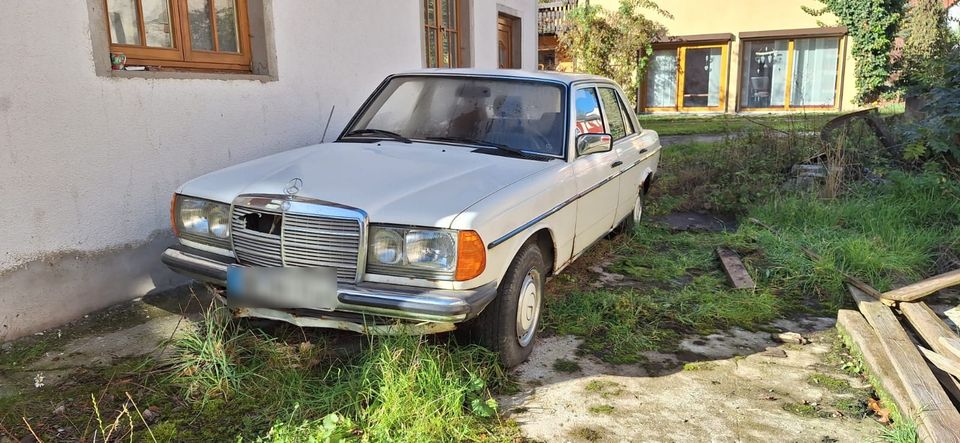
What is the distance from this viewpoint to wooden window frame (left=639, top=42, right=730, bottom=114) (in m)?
21.2

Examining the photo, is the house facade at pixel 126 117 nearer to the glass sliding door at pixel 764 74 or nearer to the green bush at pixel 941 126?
the green bush at pixel 941 126

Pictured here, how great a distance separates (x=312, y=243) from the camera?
123 inches

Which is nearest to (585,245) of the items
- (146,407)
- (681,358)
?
(681,358)

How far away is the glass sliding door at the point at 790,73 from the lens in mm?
20547

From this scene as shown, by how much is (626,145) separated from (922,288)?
2315mm

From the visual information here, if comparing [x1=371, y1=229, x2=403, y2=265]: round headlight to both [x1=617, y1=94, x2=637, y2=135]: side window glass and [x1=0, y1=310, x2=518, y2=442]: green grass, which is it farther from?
[x1=617, y1=94, x2=637, y2=135]: side window glass

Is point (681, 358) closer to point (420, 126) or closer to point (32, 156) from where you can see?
point (420, 126)

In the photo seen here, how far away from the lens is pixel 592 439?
2938 millimetres

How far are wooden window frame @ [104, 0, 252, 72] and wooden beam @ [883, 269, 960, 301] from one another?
5.12 m

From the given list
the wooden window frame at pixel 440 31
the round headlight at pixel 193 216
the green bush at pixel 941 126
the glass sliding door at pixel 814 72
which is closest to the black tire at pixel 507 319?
the round headlight at pixel 193 216

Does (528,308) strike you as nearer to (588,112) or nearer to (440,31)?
(588,112)

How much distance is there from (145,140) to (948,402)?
4.83 m

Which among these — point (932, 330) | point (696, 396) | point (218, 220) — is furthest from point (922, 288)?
point (218, 220)

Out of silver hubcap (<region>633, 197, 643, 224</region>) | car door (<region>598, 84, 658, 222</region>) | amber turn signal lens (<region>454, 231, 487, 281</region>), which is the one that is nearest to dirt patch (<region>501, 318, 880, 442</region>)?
amber turn signal lens (<region>454, 231, 487, 281</region>)
